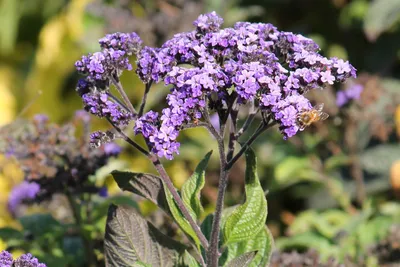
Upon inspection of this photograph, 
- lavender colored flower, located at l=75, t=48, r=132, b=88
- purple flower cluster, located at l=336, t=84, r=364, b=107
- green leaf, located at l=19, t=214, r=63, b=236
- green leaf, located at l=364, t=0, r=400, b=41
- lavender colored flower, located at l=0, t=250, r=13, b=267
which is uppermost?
green leaf, located at l=364, t=0, r=400, b=41

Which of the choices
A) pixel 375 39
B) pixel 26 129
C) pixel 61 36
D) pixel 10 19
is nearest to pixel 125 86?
pixel 61 36

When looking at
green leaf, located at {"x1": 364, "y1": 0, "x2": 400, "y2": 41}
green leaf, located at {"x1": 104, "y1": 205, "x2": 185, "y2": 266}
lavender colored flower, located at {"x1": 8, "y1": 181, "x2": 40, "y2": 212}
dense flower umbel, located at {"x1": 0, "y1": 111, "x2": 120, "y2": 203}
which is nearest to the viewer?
green leaf, located at {"x1": 104, "y1": 205, "x2": 185, "y2": 266}

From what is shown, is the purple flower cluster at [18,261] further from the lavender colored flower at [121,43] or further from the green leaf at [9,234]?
the green leaf at [9,234]

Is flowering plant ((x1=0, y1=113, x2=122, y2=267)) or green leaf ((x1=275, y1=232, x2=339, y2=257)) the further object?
green leaf ((x1=275, y1=232, x2=339, y2=257))

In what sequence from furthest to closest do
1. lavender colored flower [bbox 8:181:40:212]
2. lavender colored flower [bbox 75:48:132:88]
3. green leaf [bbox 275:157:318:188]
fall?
green leaf [bbox 275:157:318:188] → lavender colored flower [bbox 8:181:40:212] → lavender colored flower [bbox 75:48:132:88]

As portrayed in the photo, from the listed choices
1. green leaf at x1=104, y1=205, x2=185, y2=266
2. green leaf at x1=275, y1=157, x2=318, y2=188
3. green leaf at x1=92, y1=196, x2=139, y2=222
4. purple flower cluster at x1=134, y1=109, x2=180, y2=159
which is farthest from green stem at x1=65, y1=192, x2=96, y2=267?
green leaf at x1=275, y1=157, x2=318, y2=188

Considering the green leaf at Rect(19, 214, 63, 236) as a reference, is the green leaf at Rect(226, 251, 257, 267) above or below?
below

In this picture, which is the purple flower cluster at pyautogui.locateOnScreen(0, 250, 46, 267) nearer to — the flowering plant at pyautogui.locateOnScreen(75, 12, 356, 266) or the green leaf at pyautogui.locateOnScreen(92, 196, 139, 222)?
the flowering plant at pyautogui.locateOnScreen(75, 12, 356, 266)

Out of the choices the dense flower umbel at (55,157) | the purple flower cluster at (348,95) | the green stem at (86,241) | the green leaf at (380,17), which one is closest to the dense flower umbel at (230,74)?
the dense flower umbel at (55,157)
